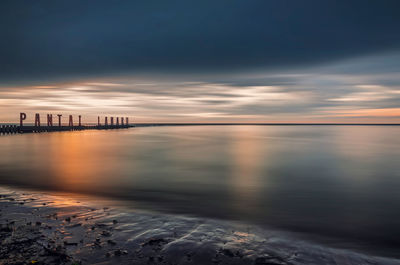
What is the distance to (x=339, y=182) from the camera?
20.2 m

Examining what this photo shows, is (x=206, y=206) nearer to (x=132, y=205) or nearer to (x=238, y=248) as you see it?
(x=132, y=205)

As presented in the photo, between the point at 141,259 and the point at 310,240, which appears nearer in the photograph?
the point at 141,259

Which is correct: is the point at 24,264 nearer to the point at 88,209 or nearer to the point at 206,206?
the point at 88,209

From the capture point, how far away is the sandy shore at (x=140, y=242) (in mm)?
6824

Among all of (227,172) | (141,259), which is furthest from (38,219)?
(227,172)

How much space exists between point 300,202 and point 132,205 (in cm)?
768

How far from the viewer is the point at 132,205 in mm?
12945

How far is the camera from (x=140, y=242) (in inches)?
306

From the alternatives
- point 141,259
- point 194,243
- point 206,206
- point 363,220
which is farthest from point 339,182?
point 141,259

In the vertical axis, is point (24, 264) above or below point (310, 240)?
above

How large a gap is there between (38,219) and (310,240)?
330 inches

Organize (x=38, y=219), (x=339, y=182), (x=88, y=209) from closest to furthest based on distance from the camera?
(x=38, y=219), (x=88, y=209), (x=339, y=182)

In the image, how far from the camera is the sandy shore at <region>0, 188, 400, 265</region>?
6.82 metres

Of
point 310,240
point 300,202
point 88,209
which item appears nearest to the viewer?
point 310,240
